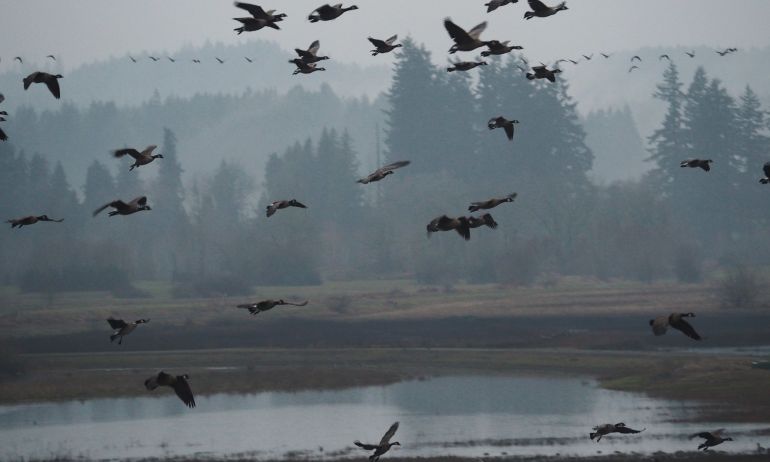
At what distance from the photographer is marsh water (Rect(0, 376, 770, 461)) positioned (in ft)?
199

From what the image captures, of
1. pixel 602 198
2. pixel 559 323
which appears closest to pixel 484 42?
pixel 559 323

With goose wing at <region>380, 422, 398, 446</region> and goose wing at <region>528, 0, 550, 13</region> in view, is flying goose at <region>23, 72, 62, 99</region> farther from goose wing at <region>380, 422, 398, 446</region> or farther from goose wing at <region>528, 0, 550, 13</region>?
goose wing at <region>528, 0, 550, 13</region>

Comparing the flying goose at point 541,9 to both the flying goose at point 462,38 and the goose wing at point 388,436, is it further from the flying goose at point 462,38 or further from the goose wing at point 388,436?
the goose wing at point 388,436

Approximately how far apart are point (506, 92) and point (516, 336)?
99341 mm

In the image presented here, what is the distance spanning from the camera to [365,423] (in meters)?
68.9

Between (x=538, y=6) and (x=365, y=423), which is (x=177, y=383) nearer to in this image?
(x=538, y=6)

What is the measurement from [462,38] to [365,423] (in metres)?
42.4

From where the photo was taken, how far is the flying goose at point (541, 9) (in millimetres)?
32188

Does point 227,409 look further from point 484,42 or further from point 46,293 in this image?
point 46,293

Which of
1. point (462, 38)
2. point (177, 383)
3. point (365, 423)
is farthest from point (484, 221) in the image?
point (365, 423)

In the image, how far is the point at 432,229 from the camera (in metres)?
30.0

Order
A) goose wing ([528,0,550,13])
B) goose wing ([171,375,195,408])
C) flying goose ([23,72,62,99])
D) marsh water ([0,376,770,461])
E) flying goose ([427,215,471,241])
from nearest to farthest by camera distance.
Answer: goose wing ([171,375,195,408]) < flying goose ([23,72,62,99]) < flying goose ([427,215,471,241]) < goose wing ([528,0,550,13]) < marsh water ([0,376,770,461])

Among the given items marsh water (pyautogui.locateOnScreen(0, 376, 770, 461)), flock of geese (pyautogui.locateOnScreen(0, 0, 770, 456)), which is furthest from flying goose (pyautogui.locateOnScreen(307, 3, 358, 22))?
marsh water (pyautogui.locateOnScreen(0, 376, 770, 461))

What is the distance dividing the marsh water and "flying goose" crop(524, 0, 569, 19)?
3035 cm
